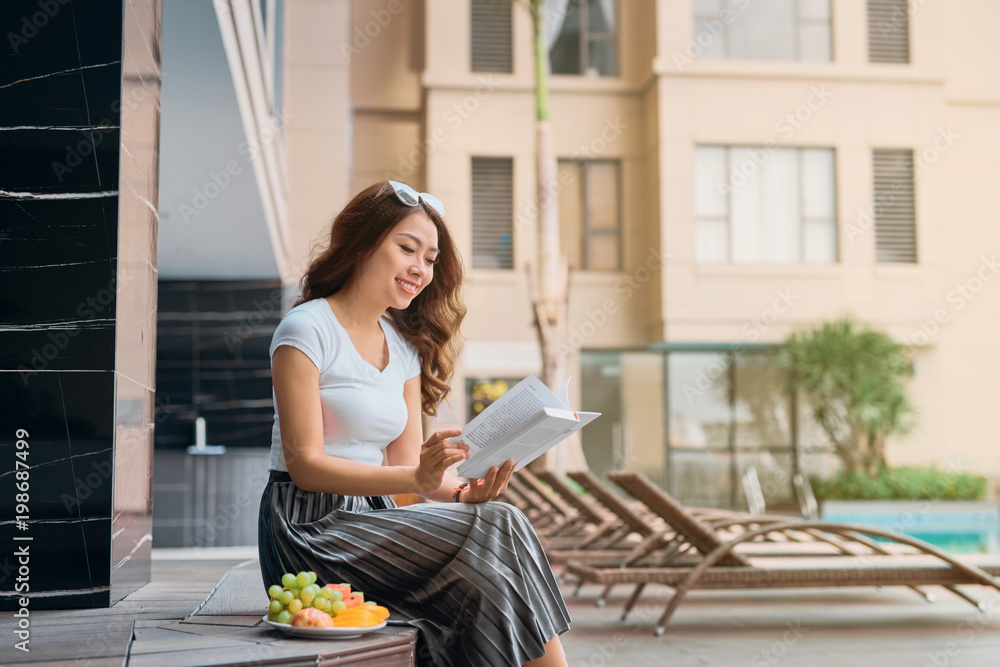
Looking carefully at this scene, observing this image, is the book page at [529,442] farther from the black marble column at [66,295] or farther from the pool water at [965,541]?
the pool water at [965,541]

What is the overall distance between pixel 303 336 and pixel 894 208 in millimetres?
14768

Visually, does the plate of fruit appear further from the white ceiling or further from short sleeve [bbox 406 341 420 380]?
the white ceiling

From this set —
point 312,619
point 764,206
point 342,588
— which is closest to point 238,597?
point 342,588

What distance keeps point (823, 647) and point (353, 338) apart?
10.6 feet

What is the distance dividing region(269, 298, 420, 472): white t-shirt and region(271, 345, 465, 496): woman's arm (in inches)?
1.9

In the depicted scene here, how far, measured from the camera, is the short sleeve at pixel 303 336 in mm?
2316

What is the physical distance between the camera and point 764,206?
A: 50.2 feet

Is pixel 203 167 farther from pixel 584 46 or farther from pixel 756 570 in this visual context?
pixel 584 46

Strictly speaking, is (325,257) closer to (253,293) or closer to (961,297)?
(253,293)

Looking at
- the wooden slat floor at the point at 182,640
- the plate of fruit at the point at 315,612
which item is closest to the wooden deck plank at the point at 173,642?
the wooden slat floor at the point at 182,640

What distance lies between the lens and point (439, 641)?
2193 mm

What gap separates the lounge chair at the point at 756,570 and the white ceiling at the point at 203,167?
2895 millimetres

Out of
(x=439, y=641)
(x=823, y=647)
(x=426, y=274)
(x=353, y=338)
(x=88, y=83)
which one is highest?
(x=88, y=83)

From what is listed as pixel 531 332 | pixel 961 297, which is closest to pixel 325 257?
pixel 531 332
